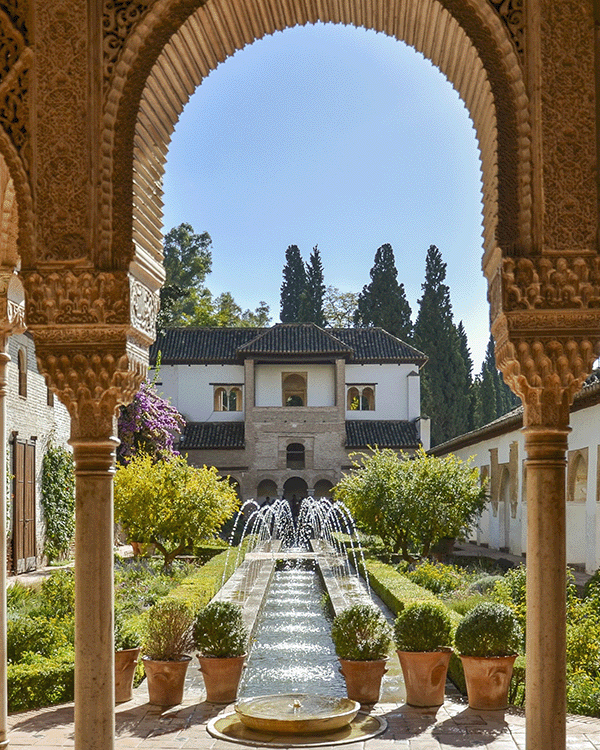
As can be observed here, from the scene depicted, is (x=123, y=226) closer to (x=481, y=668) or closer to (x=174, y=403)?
(x=481, y=668)

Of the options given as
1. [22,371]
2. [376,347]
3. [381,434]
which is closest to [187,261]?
[376,347]

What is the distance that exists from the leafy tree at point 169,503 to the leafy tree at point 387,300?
30.8 m

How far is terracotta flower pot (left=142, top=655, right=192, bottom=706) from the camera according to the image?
26.7ft

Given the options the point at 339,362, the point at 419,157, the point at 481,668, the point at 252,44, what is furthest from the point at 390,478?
the point at 339,362

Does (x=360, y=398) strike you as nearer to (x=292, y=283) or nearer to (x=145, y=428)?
(x=145, y=428)

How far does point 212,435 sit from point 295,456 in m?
3.50

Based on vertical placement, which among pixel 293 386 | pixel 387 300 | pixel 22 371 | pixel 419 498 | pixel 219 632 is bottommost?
pixel 219 632

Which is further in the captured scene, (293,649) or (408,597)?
(408,597)

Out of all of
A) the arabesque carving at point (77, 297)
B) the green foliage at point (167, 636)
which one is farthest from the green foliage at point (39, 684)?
the arabesque carving at point (77, 297)

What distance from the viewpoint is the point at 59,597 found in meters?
10.7

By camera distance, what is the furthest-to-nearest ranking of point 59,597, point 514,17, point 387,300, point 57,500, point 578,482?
point 387,300 → point 57,500 → point 578,482 → point 59,597 → point 514,17

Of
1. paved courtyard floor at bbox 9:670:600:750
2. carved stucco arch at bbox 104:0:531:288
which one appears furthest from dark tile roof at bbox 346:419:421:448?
carved stucco arch at bbox 104:0:531:288

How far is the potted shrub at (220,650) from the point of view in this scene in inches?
326

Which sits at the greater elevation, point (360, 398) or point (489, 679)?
point (360, 398)
